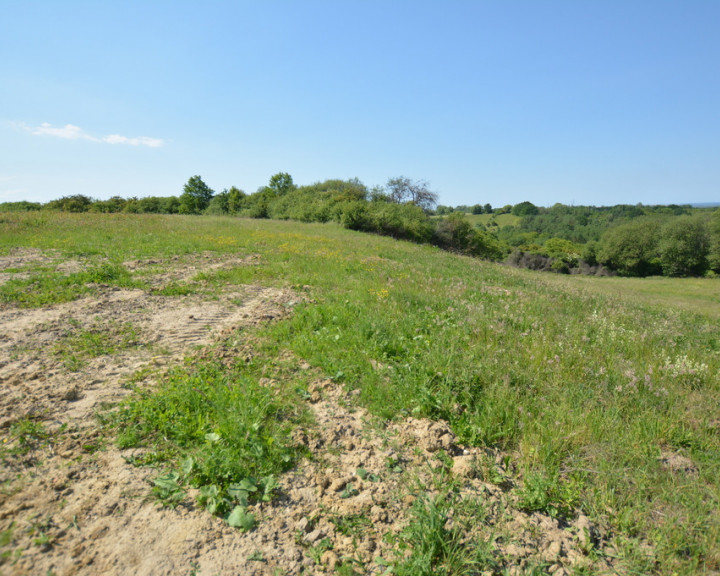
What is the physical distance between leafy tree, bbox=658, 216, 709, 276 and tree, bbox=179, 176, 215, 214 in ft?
331

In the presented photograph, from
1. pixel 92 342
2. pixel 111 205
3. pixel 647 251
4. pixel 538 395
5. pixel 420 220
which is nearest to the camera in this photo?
pixel 538 395

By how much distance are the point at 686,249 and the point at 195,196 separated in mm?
104817

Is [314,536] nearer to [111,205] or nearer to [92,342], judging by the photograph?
[92,342]

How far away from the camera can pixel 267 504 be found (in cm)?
319

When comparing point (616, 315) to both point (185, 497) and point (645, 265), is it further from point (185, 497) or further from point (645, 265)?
point (645, 265)

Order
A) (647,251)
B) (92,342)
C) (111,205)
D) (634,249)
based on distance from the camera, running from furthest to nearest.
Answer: (634,249), (647,251), (111,205), (92,342)

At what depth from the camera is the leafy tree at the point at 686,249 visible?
6762 centimetres

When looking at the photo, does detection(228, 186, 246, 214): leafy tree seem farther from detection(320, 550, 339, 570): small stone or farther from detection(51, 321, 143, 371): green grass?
detection(320, 550, 339, 570): small stone

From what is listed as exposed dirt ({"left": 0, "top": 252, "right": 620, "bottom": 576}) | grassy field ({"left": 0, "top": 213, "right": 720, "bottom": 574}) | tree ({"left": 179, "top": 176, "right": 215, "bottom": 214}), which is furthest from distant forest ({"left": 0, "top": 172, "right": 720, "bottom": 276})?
exposed dirt ({"left": 0, "top": 252, "right": 620, "bottom": 576})

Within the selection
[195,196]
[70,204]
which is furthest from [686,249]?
[70,204]

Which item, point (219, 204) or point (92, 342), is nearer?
point (92, 342)

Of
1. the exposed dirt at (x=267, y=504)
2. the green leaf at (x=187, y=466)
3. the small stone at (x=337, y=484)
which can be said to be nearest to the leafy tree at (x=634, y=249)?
the exposed dirt at (x=267, y=504)

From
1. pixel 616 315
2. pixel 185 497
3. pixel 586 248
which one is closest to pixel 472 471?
pixel 185 497

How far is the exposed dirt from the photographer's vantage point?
104 inches
